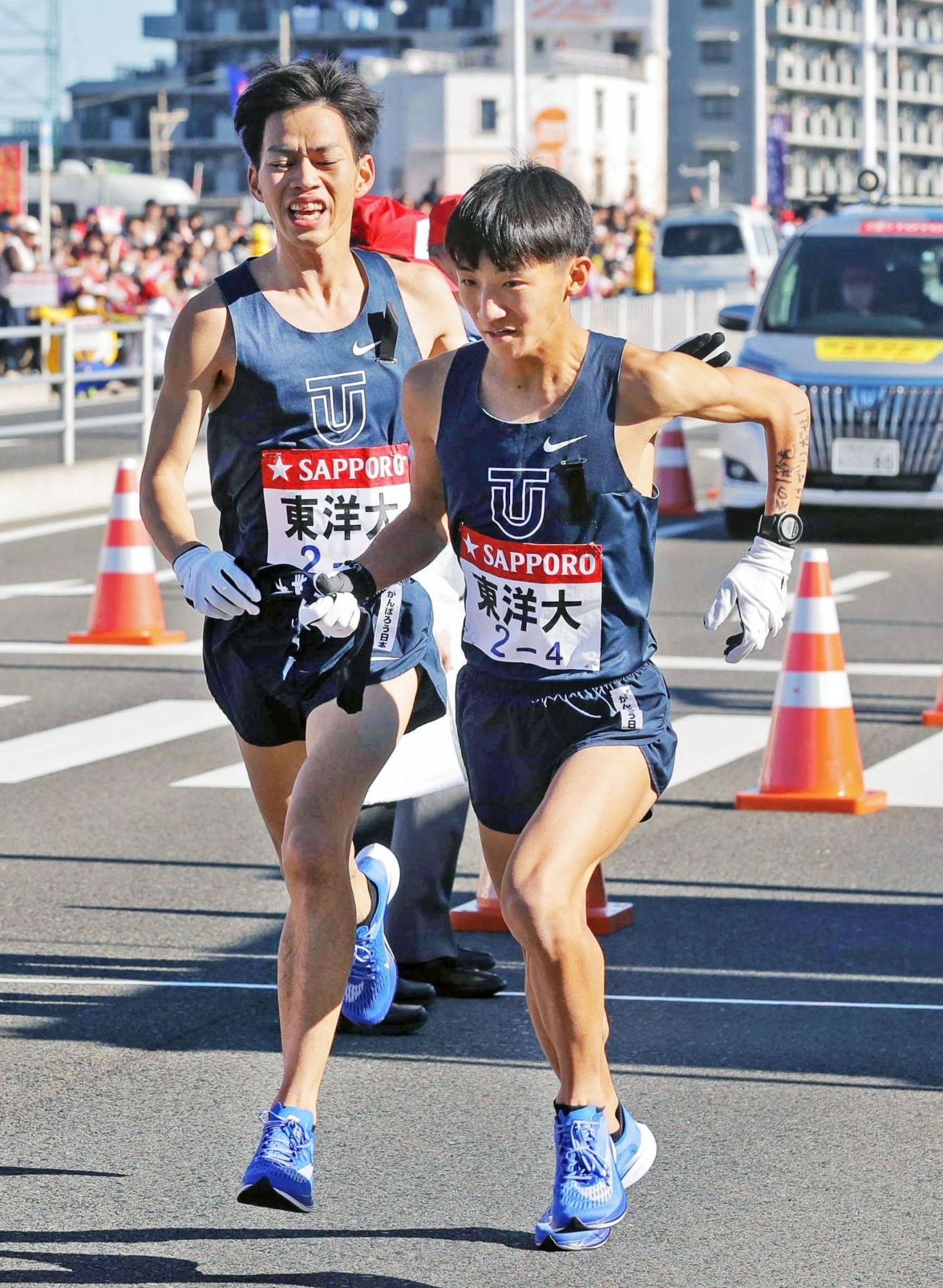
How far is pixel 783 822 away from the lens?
26.8 feet

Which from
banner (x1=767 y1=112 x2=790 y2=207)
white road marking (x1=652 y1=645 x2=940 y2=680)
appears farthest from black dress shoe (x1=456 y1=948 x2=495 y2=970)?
banner (x1=767 y1=112 x2=790 y2=207)

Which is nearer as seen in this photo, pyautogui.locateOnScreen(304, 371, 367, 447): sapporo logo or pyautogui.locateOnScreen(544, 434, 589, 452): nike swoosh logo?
pyautogui.locateOnScreen(544, 434, 589, 452): nike swoosh logo

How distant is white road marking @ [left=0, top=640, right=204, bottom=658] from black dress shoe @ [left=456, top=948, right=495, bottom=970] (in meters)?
5.84

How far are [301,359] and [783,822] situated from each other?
3.70 m

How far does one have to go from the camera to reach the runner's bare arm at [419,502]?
4.42m

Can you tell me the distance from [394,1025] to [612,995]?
618mm

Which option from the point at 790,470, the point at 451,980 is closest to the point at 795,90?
the point at 451,980

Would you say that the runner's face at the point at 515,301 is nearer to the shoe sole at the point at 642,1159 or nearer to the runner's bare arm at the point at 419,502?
the runner's bare arm at the point at 419,502

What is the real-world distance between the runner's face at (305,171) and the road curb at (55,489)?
1274 centimetres

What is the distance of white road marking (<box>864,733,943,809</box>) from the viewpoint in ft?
27.9

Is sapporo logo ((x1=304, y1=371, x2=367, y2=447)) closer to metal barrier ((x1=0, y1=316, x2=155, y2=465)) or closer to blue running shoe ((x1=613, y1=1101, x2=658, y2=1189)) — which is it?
blue running shoe ((x1=613, y1=1101, x2=658, y2=1189))

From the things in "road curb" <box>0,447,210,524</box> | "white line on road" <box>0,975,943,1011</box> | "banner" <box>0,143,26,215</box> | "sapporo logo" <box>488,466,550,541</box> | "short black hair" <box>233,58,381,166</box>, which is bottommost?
"white line on road" <box>0,975,943,1011</box>

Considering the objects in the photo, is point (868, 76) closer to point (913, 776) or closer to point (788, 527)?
point (913, 776)

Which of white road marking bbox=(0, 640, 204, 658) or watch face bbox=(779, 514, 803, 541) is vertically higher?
watch face bbox=(779, 514, 803, 541)
